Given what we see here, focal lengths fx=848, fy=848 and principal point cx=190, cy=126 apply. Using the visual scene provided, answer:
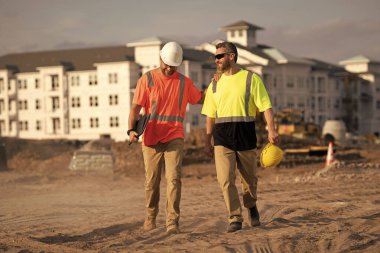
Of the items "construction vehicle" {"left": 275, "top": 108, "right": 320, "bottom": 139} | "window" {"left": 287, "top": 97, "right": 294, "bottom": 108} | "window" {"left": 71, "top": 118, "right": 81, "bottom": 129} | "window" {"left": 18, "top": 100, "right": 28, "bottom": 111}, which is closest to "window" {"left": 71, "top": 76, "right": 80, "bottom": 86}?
"window" {"left": 71, "top": 118, "right": 81, "bottom": 129}

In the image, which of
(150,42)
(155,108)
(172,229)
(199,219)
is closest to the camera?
(172,229)

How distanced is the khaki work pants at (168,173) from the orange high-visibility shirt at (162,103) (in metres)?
0.13

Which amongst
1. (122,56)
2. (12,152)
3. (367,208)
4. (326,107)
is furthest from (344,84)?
(367,208)

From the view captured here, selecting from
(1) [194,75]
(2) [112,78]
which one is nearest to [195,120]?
(1) [194,75]

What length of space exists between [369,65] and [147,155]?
107341 mm

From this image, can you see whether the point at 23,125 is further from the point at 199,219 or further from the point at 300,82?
the point at 199,219

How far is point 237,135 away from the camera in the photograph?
10.1 meters

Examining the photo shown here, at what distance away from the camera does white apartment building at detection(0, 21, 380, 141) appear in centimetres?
7756

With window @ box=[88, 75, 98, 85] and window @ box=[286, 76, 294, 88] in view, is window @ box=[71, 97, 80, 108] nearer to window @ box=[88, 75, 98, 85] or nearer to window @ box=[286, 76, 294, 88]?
window @ box=[88, 75, 98, 85]

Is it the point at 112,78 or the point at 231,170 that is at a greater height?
the point at 112,78

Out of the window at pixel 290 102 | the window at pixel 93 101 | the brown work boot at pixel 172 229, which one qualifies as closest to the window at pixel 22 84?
the window at pixel 93 101

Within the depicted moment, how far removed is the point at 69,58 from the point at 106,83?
319 inches

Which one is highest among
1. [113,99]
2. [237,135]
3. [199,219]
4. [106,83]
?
[106,83]

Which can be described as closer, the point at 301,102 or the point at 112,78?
the point at 112,78
